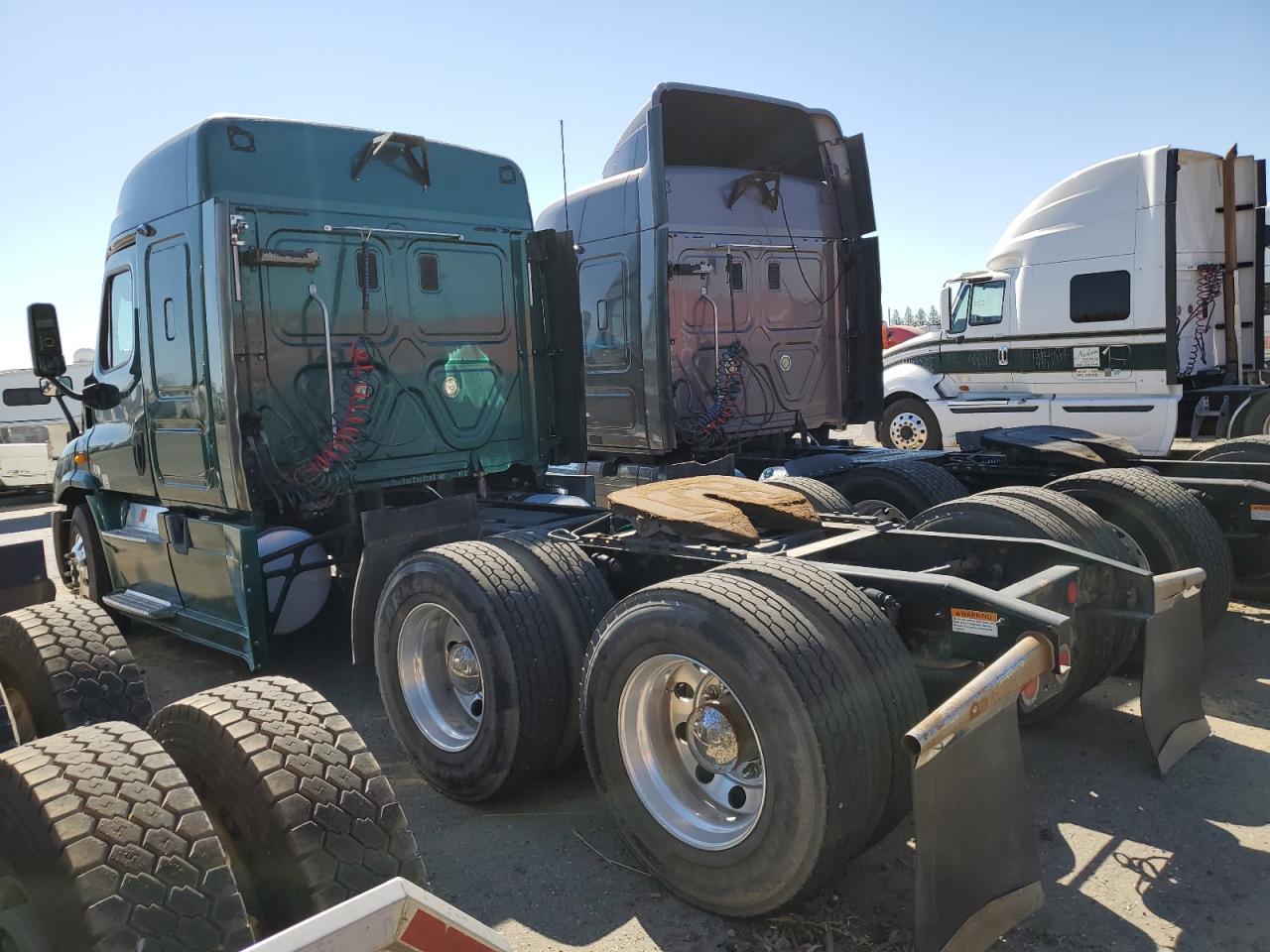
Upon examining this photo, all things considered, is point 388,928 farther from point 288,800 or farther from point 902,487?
point 902,487

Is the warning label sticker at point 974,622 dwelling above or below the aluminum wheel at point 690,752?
above

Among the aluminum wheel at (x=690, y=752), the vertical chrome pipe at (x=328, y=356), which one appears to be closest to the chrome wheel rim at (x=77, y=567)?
the vertical chrome pipe at (x=328, y=356)

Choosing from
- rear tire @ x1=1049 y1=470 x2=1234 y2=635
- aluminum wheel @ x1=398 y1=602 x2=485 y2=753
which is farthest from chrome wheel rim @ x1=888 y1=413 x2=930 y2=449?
aluminum wheel @ x1=398 y1=602 x2=485 y2=753

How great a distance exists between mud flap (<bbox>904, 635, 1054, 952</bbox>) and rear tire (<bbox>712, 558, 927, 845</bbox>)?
8.9 inches

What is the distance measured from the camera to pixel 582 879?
3293 mm

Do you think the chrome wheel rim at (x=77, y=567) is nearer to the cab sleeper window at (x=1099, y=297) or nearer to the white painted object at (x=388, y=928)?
the white painted object at (x=388, y=928)

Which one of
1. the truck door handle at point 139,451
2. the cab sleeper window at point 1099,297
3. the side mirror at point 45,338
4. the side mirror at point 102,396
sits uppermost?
the cab sleeper window at point 1099,297

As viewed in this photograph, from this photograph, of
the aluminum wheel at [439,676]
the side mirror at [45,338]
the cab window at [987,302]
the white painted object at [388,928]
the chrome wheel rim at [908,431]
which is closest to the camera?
the white painted object at [388,928]

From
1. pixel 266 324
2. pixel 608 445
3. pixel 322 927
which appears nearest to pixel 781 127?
pixel 608 445

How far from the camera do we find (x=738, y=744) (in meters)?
3.02

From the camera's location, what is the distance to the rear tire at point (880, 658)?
2750 mm

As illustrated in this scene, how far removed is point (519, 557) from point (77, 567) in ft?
15.6

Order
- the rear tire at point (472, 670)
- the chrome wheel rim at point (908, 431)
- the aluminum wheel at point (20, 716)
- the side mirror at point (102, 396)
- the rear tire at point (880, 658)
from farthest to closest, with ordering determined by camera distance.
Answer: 1. the chrome wheel rim at point (908, 431)
2. the side mirror at point (102, 396)
3. the rear tire at point (472, 670)
4. the aluminum wheel at point (20, 716)
5. the rear tire at point (880, 658)

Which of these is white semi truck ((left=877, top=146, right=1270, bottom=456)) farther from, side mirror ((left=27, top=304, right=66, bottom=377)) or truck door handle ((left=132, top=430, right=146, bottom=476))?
side mirror ((left=27, top=304, right=66, bottom=377))
